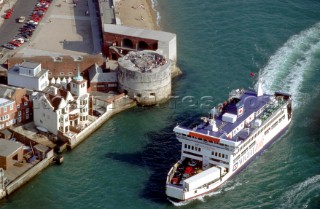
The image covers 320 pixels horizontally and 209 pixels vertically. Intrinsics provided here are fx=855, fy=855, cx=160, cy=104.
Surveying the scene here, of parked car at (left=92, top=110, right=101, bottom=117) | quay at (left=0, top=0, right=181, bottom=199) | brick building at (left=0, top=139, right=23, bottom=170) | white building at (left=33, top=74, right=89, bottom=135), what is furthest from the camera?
parked car at (left=92, top=110, right=101, bottom=117)

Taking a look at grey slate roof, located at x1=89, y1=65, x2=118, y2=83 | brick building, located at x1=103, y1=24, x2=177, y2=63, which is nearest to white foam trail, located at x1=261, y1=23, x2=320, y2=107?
brick building, located at x1=103, y1=24, x2=177, y2=63

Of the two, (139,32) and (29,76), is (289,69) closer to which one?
(139,32)

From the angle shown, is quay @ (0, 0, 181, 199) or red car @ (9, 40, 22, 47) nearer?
quay @ (0, 0, 181, 199)

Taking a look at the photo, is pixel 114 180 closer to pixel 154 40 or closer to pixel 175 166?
pixel 175 166

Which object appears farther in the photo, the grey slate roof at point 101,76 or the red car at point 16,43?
the red car at point 16,43

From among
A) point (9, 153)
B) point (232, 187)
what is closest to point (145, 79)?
point (232, 187)

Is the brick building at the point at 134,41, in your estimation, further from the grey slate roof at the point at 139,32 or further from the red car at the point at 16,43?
the red car at the point at 16,43

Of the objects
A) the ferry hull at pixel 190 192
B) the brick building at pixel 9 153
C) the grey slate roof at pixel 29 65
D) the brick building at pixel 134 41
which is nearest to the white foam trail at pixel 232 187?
the ferry hull at pixel 190 192

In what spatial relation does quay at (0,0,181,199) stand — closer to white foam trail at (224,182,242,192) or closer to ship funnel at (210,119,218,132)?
ship funnel at (210,119,218,132)
